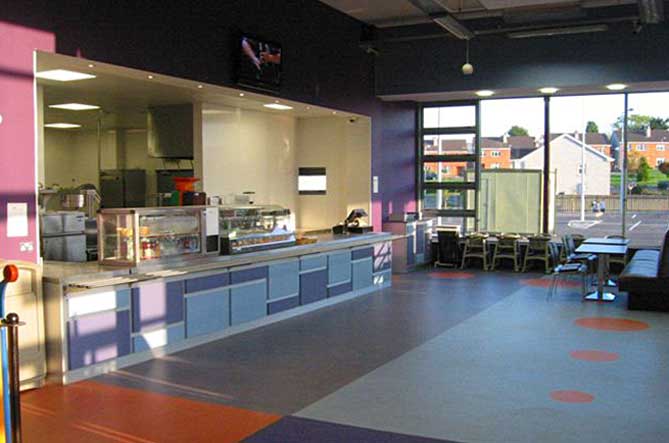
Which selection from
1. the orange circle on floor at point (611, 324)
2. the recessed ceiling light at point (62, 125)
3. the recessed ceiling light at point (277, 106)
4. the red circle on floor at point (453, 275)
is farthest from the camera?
the recessed ceiling light at point (62, 125)

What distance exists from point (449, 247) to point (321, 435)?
861cm

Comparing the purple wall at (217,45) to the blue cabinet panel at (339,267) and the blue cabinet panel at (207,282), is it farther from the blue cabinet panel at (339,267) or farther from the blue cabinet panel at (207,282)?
the blue cabinet panel at (339,267)

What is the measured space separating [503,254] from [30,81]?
8.73 m

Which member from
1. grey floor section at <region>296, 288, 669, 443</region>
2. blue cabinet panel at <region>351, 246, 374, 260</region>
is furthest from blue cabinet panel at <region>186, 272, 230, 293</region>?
blue cabinet panel at <region>351, 246, 374, 260</region>

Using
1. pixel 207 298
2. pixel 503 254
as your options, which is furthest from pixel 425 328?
pixel 503 254

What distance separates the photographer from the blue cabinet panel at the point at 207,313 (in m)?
6.49

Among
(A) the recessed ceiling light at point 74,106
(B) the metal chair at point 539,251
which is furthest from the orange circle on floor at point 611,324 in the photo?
(A) the recessed ceiling light at point 74,106

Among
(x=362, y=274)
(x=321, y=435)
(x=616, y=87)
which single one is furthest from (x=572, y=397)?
(x=616, y=87)

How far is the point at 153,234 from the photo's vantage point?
20.6ft

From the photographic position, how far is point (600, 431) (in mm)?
4223

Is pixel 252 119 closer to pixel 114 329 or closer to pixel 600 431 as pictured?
pixel 114 329

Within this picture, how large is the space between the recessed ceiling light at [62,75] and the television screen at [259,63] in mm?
1652

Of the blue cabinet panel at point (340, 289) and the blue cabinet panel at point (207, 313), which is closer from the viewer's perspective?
the blue cabinet panel at point (207, 313)

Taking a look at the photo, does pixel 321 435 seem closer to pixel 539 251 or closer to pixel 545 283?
pixel 545 283
